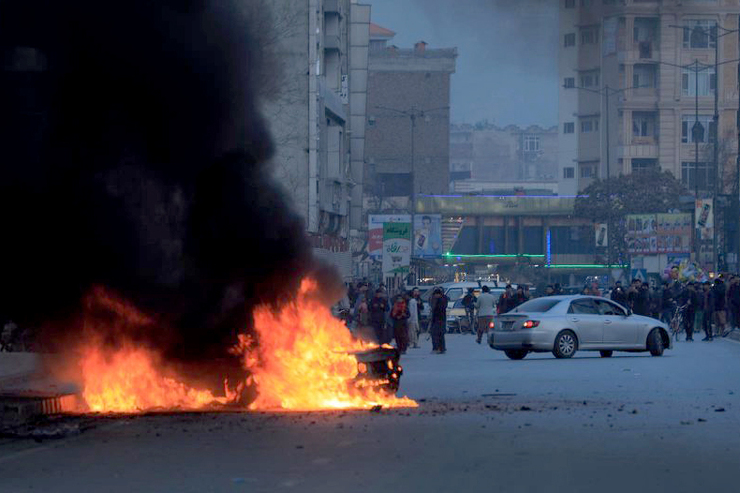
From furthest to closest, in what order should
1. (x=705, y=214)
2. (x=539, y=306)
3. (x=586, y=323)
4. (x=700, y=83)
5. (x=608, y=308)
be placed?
1. (x=700, y=83)
2. (x=705, y=214)
3. (x=608, y=308)
4. (x=539, y=306)
5. (x=586, y=323)

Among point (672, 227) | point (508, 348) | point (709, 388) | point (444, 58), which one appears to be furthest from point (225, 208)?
point (444, 58)

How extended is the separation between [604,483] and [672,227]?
58687 mm

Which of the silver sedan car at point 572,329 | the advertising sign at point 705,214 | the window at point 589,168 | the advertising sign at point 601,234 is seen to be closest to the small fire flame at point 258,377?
the silver sedan car at point 572,329

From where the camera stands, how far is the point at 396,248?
44031mm

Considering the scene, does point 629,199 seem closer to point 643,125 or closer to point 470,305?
point 643,125

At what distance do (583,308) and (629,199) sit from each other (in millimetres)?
55937

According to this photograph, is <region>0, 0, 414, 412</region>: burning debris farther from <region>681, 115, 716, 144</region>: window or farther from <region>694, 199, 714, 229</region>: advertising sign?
<region>681, 115, 716, 144</region>: window

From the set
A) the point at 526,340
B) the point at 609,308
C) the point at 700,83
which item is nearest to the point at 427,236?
the point at 609,308

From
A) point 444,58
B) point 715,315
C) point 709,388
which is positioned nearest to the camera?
point 709,388

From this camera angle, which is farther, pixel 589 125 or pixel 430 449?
pixel 589 125

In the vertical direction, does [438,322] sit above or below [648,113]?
below

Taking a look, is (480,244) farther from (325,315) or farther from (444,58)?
(325,315)

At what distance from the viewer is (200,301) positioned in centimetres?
1593

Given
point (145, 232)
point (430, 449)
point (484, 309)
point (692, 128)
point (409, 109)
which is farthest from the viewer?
point (409, 109)
